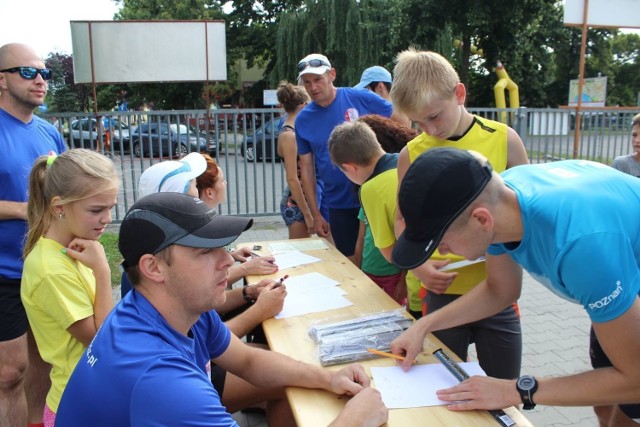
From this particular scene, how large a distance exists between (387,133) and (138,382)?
7.28 ft

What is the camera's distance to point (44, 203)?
231 cm

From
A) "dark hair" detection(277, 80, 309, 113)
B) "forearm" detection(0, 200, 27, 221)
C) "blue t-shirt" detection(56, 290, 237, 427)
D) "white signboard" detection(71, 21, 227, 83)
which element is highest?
"white signboard" detection(71, 21, 227, 83)

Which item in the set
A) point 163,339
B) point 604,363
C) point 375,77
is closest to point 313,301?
point 163,339

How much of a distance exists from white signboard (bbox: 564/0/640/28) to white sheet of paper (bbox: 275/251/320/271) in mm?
7044

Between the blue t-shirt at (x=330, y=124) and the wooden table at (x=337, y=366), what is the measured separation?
88cm

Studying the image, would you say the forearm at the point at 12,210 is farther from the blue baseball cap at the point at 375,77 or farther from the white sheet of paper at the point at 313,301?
the blue baseball cap at the point at 375,77

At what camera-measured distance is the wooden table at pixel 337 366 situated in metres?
1.57

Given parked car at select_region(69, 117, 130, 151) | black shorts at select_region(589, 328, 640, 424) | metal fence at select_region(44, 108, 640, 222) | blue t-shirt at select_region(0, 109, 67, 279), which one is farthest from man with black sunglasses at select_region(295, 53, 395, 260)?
parked car at select_region(69, 117, 130, 151)

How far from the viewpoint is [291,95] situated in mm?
4770

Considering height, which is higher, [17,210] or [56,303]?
[17,210]

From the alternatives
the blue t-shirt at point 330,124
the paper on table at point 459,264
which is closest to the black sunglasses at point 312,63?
the blue t-shirt at point 330,124

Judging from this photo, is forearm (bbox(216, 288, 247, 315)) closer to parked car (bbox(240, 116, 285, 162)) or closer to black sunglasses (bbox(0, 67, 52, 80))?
black sunglasses (bbox(0, 67, 52, 80))

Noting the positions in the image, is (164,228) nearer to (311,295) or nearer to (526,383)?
(526,383)

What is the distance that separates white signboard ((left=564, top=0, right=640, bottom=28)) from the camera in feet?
26.8
